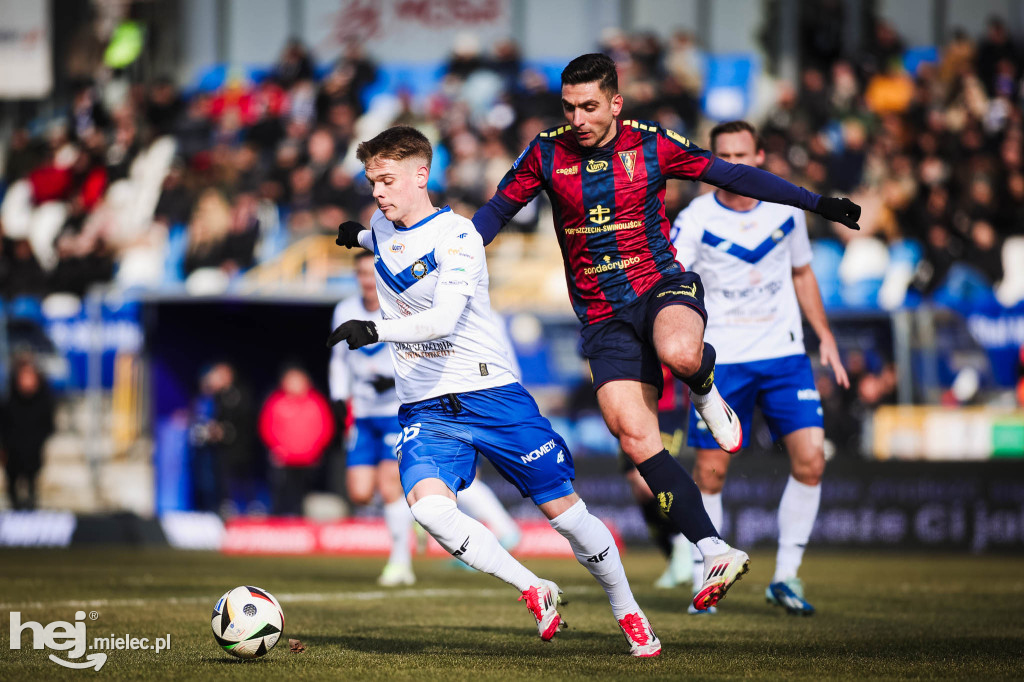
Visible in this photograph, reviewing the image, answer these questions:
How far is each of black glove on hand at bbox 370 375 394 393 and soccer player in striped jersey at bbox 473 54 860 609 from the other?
167 inches

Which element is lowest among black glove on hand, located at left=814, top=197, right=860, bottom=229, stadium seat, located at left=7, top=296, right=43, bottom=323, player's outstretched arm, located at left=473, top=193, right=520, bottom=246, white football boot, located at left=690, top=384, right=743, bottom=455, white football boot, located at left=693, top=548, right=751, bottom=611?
stadium seat, located at left=7, top=296, right=43, bottom=323

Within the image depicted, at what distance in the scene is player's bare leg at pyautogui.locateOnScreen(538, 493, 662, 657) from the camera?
233 inches

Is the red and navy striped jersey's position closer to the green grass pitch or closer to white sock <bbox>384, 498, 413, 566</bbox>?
the green grass pitch

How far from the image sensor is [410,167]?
5.96 m

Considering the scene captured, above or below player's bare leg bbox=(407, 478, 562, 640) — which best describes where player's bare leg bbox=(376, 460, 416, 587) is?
below

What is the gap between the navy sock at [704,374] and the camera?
6.11 meters

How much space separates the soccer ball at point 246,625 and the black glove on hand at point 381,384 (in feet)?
15.6

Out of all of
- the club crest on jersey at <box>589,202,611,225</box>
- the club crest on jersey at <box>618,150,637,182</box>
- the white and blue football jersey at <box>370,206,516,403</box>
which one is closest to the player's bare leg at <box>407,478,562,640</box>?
the white and blue football jersey at <box>370,206,516,403</box>

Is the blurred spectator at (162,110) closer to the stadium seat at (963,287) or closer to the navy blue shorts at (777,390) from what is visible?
the stadium seat at (963,287)

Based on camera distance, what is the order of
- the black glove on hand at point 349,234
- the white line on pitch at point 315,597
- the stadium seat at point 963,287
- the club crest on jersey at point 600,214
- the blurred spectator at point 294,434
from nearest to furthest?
the club crest on jersey at point 600,214 → the black glove on hand at point 349,234 → the white line on pitch at point 315,597 → the stadium seat at point 963,287 → the blurred spectator at point 294,434

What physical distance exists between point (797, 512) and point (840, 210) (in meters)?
2.80

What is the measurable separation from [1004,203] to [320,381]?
32.3 ft

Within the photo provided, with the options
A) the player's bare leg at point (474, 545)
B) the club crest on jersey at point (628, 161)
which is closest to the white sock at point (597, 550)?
the player's bare leg at point (474, 545)

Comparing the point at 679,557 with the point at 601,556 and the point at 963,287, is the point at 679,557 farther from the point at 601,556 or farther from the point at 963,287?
the point at 963,287
